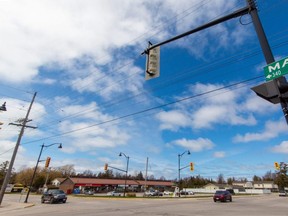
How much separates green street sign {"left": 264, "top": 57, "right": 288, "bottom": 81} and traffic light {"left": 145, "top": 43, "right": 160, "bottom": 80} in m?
3.23

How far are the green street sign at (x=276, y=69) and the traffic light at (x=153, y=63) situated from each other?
3.23 meters

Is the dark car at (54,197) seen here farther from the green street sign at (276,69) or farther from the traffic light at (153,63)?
the green street sign at (276,69)

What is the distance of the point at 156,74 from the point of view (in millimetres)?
7164

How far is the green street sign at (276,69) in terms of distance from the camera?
14.3 feet

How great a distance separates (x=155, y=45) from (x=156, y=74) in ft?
3.13

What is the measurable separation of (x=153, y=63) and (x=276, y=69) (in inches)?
143

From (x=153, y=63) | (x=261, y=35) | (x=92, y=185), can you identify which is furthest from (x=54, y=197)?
(x=92, y=185)

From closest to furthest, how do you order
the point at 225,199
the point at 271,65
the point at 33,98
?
the point at 271,65 → the point at 33,98 → the point at 225,199

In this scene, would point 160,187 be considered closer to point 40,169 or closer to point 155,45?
point 40,169

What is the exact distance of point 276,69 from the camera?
176 inches

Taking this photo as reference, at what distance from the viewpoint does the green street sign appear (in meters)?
4.36

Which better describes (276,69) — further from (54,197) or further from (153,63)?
(54,197)

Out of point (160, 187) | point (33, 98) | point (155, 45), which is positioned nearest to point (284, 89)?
point (155, 45)

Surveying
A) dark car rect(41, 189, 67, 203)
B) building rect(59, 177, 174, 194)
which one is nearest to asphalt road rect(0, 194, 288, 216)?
dark car rect(41, 189, 67, 203)
